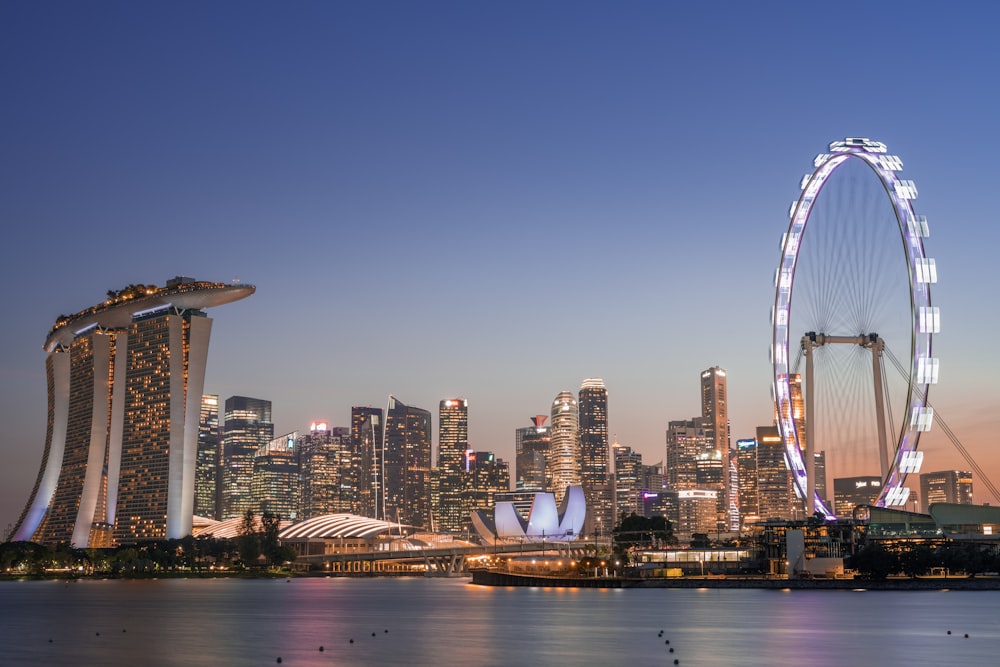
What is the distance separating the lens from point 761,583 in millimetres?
125375

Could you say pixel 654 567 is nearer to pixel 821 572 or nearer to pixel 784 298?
pixel 821 572

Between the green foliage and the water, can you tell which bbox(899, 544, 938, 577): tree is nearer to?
the water

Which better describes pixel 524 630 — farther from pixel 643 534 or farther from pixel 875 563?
pixel 643 534

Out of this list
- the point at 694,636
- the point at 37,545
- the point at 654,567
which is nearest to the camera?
the point at 694,636

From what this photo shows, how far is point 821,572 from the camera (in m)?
128

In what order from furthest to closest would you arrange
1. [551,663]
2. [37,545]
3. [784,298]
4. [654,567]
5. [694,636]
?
[37,545] < [654,567] < [784,298] < [694,636] < [551,663]

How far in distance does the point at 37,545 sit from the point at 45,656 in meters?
147

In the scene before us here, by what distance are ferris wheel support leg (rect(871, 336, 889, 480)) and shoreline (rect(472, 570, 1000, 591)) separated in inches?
735

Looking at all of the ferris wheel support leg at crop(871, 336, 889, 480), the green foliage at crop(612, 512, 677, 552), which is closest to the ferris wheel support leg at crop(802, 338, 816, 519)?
the ferris wheel support leg at crop(871, 336, 889, 480)

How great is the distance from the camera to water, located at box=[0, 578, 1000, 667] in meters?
56.0

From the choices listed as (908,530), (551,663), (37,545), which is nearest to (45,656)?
(551,663)

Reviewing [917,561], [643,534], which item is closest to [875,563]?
[917,561]

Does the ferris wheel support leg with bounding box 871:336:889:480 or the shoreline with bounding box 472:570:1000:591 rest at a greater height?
the ferris wheel support leg with bounding box 871:336:889:480

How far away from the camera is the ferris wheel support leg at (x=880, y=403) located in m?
101
